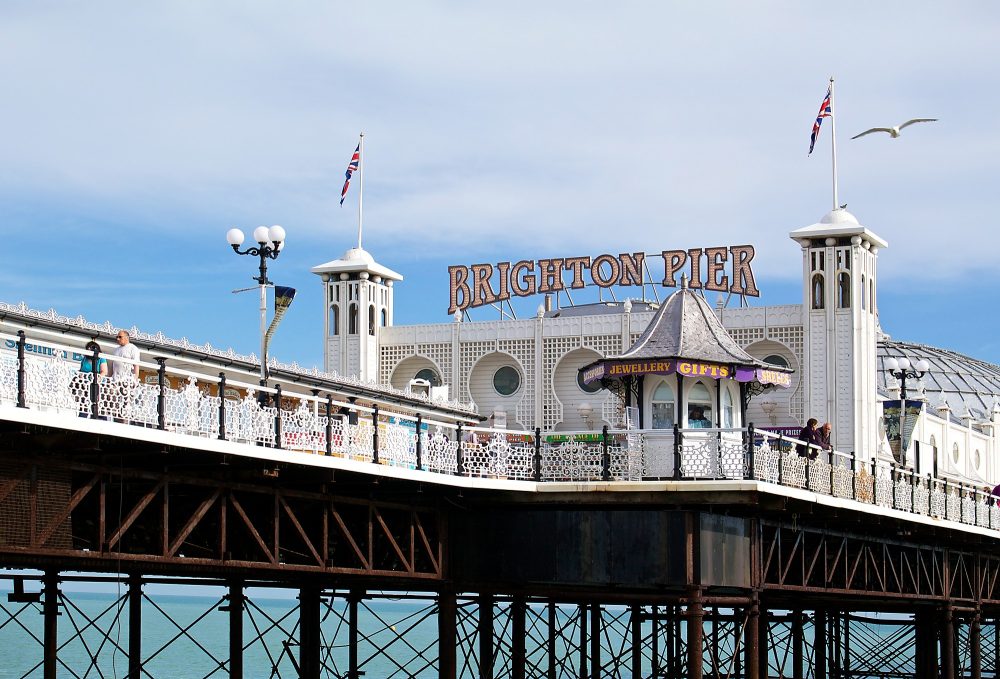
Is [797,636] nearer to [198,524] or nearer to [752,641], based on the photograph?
[752,641]

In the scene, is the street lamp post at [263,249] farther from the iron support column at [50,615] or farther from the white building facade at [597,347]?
the white building facade at [597,347]

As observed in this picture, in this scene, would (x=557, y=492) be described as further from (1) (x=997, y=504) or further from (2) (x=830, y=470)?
(1) (x=997, y=504)

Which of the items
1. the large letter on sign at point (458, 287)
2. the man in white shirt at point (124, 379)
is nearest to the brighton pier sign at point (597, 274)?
the large letter on sign at point (458, 287)

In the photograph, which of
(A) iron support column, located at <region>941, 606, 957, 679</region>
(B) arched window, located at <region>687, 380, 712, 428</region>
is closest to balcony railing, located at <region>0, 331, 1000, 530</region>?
(B) arched window, located at <region>687, 380, 712, 428</region>

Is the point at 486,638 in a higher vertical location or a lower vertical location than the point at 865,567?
lower

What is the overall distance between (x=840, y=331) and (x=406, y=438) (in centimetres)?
3137

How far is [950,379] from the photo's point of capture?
330ft

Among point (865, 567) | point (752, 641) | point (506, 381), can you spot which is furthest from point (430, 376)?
point (752, 641)

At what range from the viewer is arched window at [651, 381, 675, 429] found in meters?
34.4

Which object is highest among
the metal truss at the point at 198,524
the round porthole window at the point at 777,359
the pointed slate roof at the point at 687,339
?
the round porthole window at the point at 777,359

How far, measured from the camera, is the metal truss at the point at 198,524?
23375 millimetres

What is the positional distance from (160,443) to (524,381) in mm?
39701

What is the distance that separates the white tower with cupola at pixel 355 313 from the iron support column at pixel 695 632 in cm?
3685

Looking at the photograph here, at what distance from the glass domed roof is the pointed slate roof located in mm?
57634
